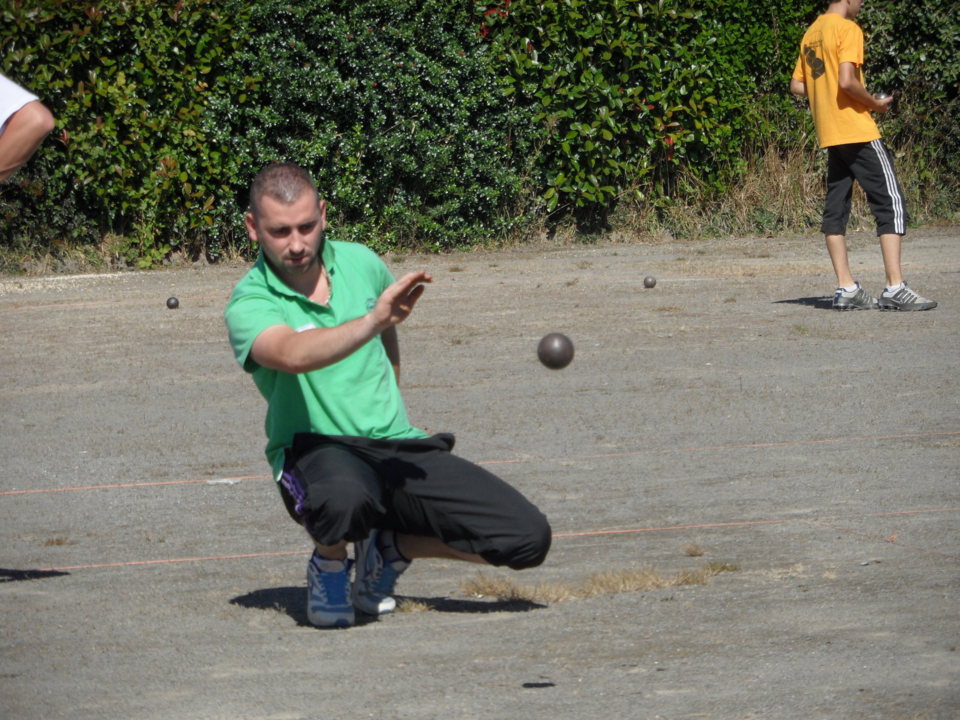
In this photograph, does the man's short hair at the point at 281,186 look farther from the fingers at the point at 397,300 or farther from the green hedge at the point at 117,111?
the green hedge at the point at 117,111

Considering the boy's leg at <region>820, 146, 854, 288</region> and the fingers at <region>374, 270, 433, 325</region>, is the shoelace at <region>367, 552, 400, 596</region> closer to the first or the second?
the fingers at <region>374, 270, 433, 325</region>

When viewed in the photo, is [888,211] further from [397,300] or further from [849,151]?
[397,300]

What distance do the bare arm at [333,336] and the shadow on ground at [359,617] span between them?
0.89 m

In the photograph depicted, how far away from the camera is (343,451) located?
4.80 meters

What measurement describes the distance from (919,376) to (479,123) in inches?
275

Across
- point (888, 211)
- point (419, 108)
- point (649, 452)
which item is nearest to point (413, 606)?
point (649, 452)

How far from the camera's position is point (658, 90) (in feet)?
48.9

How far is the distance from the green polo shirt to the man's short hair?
0.25 meters

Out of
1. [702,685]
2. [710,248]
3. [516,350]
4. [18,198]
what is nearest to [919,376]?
[516,350]

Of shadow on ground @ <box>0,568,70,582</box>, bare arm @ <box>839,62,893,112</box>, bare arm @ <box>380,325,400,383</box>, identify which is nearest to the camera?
bare arm @ <box>380,325,400,383</box>

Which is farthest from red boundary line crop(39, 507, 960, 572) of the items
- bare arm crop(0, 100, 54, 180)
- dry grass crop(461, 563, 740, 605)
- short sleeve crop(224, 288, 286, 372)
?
bare arm crop(0, 100, 54, 180)

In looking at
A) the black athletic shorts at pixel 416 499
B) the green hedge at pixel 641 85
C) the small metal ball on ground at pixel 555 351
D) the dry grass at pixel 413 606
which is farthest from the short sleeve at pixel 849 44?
the dry grass at pixel 413 606

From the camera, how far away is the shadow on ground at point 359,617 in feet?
16.1

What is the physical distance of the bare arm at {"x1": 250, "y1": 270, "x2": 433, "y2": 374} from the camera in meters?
4.27
